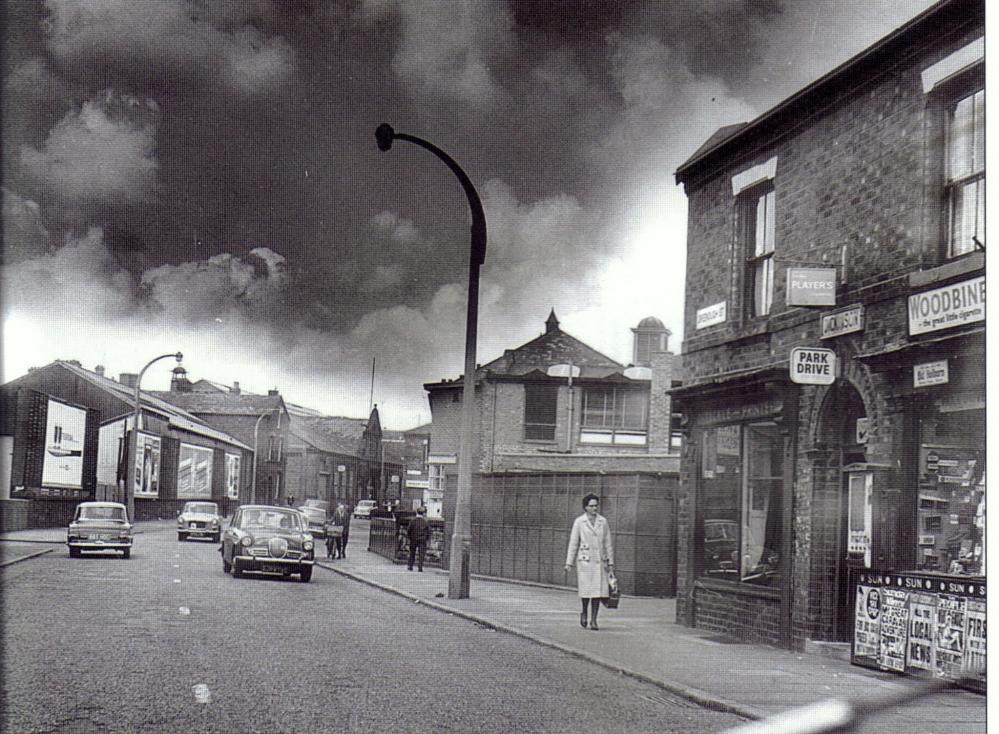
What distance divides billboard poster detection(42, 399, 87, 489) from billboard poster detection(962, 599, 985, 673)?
268 inches

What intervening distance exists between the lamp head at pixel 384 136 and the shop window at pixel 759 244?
19.3 ft

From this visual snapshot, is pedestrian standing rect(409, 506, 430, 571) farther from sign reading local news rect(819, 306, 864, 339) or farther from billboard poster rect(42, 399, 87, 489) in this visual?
sign reading local news rect(819, 306, 864, 339)

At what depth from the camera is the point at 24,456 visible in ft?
28.8

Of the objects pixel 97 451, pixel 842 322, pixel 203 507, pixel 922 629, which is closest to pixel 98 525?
pixel 97 451

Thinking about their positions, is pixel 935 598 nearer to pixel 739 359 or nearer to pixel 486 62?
pixel 739 359

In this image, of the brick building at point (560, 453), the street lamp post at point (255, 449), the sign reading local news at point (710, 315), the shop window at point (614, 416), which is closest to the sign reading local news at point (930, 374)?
the brick building at point (560, 453)

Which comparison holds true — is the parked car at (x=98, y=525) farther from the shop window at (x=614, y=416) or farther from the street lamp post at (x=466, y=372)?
the shop window at (x=614, y=416)

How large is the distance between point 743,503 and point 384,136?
7319 millimetres

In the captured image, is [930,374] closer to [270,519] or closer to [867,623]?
[867,623]

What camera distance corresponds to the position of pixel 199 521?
63.6 feet

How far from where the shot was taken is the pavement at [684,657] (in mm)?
6910

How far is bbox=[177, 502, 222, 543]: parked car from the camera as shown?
18.5 meters

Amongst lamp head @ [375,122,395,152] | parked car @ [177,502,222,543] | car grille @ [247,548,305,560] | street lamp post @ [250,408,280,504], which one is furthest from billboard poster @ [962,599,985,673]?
car grille @ [247,548,305,560]

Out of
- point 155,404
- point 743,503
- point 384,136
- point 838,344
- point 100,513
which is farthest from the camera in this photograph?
point 100,513
